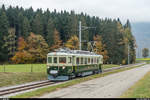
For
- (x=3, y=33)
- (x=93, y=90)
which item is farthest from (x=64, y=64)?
(x=3, y=33)

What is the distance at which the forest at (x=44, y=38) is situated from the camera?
67.7 m

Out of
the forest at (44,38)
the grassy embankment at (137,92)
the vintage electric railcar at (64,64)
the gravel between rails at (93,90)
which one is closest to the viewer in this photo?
the grassy embankment at (137,92)

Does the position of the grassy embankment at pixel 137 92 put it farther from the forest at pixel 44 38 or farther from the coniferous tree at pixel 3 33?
the coniferous tree at pixel 3 33

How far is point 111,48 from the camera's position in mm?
84562

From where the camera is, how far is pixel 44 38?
80.4 meters

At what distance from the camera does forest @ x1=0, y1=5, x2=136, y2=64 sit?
67.7 meters

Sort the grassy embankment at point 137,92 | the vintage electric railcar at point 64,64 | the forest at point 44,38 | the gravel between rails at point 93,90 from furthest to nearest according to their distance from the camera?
the forest at point 44,38, the vintage electric railcar at point 64,64, the gravel between rails at point 93,90, the grassy embankment at point 137,92

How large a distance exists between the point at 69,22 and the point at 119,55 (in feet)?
71.4

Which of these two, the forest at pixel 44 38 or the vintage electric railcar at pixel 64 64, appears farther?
the forest at pixel 44 38

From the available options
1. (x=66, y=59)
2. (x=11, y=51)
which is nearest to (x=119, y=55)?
(x=11, y=51)

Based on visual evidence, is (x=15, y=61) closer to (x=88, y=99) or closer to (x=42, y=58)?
(x=42, y=58)

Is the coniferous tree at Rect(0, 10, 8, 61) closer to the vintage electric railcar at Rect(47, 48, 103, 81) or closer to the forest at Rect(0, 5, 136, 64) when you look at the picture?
the forest at Rect(0, 5, 136, 64)

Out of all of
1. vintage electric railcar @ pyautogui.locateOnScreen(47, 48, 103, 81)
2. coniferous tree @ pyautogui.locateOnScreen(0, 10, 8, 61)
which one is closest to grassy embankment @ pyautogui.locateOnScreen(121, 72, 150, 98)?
vintage electric railcar @ pyautogui.locateOnScreen(47, 48, 103, 81)

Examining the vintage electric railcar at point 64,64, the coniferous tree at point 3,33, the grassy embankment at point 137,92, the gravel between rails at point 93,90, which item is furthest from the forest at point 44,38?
the grassy embankment at point 137,92
